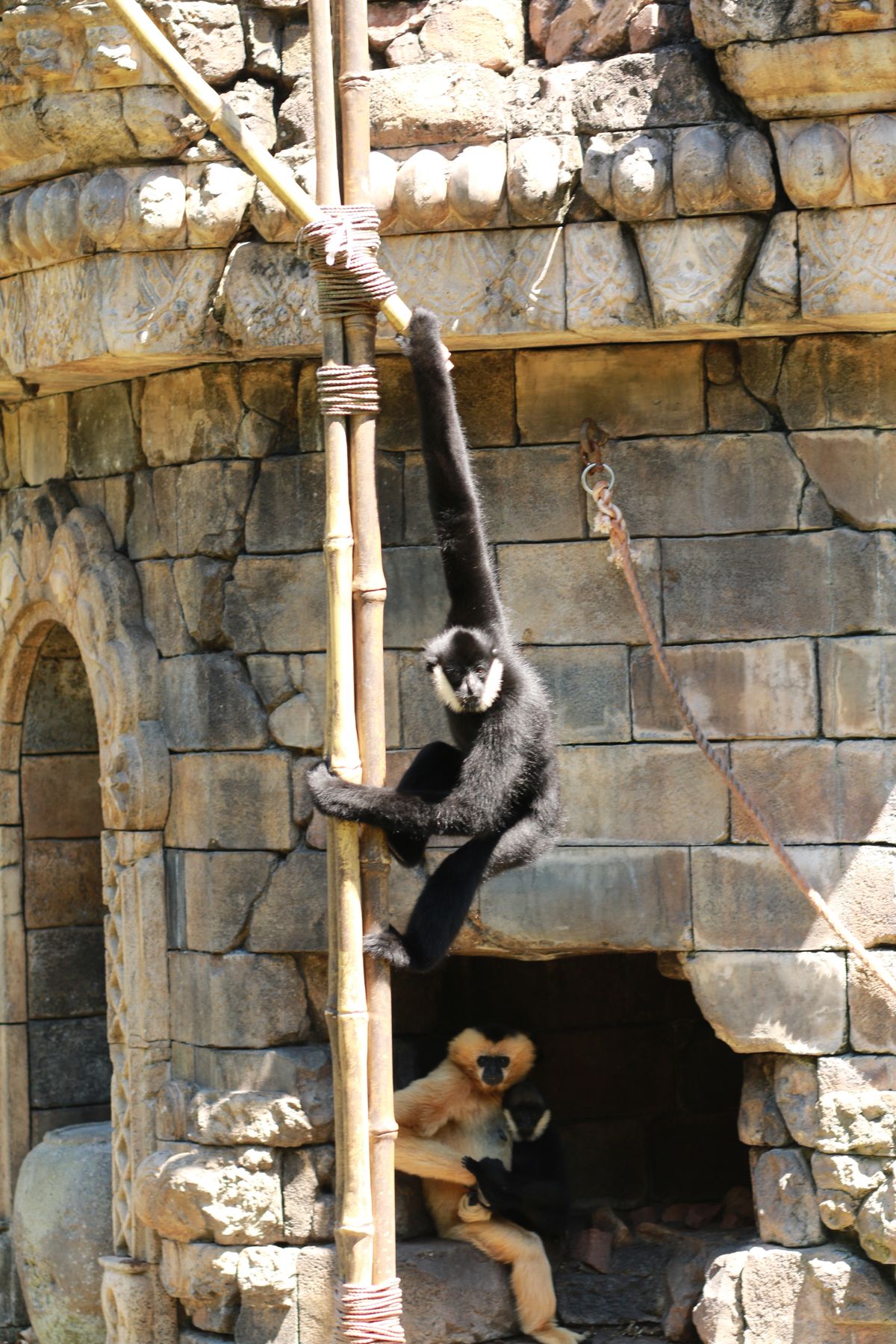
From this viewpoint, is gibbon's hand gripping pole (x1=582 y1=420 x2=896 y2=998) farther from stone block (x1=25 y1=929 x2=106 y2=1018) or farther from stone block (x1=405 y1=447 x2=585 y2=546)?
stone block (x1=25 y1=929 x2=106 y2=1018)

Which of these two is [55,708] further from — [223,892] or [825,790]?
[825,790]

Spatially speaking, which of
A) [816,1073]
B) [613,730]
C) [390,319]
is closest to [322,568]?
[613,730]

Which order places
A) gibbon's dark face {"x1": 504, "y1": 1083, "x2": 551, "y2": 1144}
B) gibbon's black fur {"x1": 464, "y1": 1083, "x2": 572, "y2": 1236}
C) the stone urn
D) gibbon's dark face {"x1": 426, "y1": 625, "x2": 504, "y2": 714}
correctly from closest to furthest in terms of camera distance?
1. gibbon's dark face {"x1": 426, "y1": 625, "x2": 504, "y2": 714}
2. gibbon's black fur {"x1": 464, "y1": 1083, "x2": 572, "y2": 1236}
3. gibbon's dark face {"x1": 504, "y1": 1083, "x2": 551, "y2": 1144}
4. the stone urn

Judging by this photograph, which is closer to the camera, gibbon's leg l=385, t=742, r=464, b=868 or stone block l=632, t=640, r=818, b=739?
gibbon's leg l=385, t=742, r=464, b=868

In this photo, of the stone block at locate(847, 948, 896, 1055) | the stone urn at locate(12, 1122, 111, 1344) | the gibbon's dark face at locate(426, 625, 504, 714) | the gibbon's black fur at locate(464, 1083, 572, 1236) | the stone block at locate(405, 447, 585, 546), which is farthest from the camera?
the stone urn at locate(12, 1122, 111, 1344)

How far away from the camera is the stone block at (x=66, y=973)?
8047mm

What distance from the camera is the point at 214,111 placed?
4840 millimetres

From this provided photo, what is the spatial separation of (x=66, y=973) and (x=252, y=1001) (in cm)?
170

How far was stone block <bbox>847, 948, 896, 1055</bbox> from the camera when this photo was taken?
6293 millimetres

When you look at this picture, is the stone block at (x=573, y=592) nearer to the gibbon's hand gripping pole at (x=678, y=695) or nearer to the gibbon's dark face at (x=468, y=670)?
the gibbon's hand gripping pole at (x=678, y=695)

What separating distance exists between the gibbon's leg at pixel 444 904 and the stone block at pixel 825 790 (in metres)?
1.33

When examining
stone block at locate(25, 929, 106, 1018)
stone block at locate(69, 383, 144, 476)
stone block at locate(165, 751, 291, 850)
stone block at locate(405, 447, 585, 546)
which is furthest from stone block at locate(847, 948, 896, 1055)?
stone block at locate(25, 929, 106, 1018)

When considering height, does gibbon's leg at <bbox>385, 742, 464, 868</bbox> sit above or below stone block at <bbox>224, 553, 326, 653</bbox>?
below

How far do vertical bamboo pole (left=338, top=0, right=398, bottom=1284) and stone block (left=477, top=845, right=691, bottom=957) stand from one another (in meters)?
1.53
